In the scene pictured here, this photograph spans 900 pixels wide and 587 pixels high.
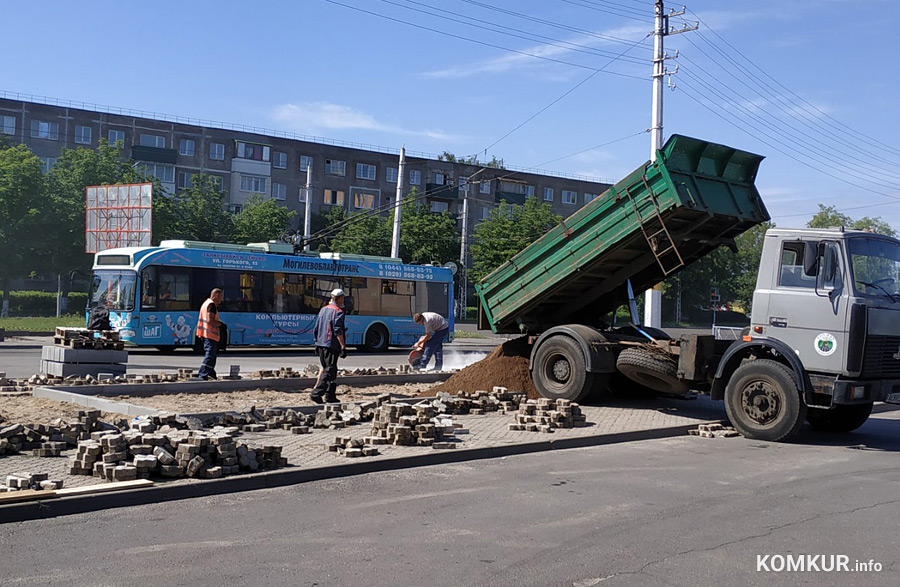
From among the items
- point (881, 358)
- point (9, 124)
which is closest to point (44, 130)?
point (9, 124)

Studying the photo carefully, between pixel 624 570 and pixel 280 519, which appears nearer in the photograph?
pixel 624 570

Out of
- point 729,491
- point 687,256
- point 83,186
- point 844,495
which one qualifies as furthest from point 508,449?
point 83,186

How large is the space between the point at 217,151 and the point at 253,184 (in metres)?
3.88

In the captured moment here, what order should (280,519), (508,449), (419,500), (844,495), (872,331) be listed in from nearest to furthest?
(280,519) < (419,500) < (844,495) < (508,449) < (872,331)

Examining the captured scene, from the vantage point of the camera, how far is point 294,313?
27328mm

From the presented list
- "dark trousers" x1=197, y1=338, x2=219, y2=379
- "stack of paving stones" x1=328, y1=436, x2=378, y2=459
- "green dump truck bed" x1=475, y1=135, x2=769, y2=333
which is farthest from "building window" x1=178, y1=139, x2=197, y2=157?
"stack of paving stones" x1=328, y1=436, x2=378, y2=459

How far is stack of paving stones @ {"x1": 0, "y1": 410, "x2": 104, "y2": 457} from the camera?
8234 millimetres

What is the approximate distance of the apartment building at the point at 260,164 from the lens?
6284cm

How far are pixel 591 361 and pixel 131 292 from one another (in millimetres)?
15513

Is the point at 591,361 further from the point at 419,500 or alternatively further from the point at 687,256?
the point at 419,500

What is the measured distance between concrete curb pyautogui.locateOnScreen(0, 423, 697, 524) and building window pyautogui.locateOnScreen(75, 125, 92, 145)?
2451 inches

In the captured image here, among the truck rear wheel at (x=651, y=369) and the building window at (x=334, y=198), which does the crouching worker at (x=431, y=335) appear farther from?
the building window at (x=334, y=198)

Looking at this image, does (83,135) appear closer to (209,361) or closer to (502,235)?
(502,235)

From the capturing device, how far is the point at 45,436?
8594mm
